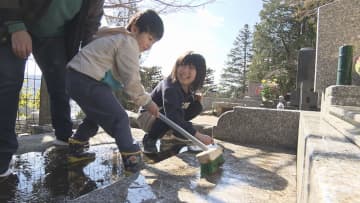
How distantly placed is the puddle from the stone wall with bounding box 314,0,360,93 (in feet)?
8.40

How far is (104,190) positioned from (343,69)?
2722 mm

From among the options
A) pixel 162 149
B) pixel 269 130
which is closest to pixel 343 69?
pixel 269 130

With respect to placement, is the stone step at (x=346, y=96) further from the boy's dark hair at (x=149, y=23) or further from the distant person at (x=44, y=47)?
the distant person at (x=44, y=47)

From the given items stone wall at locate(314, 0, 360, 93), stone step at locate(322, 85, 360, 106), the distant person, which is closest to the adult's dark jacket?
the distant person

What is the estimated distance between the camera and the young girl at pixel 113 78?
1652mm

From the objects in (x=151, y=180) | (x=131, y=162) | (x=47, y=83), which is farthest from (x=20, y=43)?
(x=151, y=180)

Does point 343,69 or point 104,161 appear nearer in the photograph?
point 104,161

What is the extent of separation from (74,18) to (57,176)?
0.93 metres

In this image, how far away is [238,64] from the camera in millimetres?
33375

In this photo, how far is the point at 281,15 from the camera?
2350 cm

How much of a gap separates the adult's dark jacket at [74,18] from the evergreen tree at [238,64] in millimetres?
30700

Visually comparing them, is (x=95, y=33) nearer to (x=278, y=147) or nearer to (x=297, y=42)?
(x=278, y=147)

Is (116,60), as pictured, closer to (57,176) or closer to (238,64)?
(57,176)

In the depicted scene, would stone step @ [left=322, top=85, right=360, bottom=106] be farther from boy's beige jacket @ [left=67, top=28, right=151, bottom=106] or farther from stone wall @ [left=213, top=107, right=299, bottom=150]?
boy's beige jacket @ [left=67, top=28, right=151, bottom=106]
